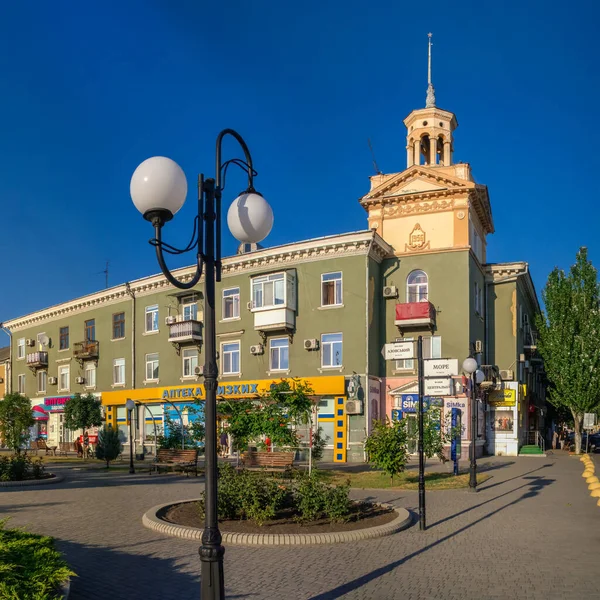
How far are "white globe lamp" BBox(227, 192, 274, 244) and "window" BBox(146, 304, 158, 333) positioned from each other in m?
31.5

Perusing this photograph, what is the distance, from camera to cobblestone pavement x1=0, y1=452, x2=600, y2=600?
23.6ft

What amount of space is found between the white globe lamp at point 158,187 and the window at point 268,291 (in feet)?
82.1

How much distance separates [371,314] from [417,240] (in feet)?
14.4

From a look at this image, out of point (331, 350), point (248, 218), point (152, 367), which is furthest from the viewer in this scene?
point (152, 367)

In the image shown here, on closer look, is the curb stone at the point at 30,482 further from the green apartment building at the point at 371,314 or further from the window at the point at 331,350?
the window at the point at 331,350

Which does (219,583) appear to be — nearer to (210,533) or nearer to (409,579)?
(210,533)

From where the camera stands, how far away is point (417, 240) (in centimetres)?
3056

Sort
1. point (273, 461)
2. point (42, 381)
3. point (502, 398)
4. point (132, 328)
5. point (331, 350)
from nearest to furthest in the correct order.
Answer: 1. point (273, 461)
2. point (331, 350)
3. point (502, 398)
4. point (132, 328)
5. point (42, 381)

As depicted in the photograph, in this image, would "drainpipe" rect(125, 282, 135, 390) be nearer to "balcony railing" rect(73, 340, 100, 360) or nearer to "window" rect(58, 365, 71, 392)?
"balcony railing" rect(73, 340, 100, 360)

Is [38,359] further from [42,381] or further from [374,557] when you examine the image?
[374,557]

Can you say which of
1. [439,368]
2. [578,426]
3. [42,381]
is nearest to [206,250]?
[439,368]

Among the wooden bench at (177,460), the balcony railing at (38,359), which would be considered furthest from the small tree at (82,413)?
the wooden bench at (177,460)

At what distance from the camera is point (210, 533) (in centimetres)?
539

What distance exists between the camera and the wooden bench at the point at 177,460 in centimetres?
2191
